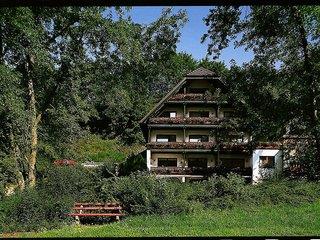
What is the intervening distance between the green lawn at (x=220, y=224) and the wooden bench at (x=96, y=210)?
869 mm

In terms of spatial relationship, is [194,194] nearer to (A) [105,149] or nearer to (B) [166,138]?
(B) [166,138]

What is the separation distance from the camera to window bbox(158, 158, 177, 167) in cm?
3306

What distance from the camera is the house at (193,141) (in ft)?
101

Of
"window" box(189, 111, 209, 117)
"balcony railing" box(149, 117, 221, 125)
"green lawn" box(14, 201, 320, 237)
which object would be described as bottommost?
"green lawn" box(14, 201, 320, 237)

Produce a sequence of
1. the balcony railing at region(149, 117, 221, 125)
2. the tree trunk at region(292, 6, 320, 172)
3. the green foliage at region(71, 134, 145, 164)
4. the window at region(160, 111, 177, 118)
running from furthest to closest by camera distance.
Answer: the green foliage at region(71, 134, 145, 164), the window at region(160, 111, 177, 118), the balcony railing at region(149, 117, 221, 125), the tree trunk at region(292, 6, 320, 172)

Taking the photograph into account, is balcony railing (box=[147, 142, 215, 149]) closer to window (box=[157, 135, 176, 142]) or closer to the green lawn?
window (box=[157, 135, 176, 142])

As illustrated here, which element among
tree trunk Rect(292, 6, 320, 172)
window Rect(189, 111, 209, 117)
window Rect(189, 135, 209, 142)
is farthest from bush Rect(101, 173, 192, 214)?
window Rect(189, 111, 209, 117)

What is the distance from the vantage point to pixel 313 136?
56.6 feet

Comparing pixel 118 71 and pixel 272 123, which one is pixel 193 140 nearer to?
pixel 118 71

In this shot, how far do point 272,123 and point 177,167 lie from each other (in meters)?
14.4

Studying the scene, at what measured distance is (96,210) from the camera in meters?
17.4

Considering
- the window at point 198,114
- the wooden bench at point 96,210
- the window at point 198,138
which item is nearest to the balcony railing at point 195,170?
the window at point 198,138

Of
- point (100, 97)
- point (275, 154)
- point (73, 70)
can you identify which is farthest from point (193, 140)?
point (73, 70)

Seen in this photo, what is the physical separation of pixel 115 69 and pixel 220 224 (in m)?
9.64
